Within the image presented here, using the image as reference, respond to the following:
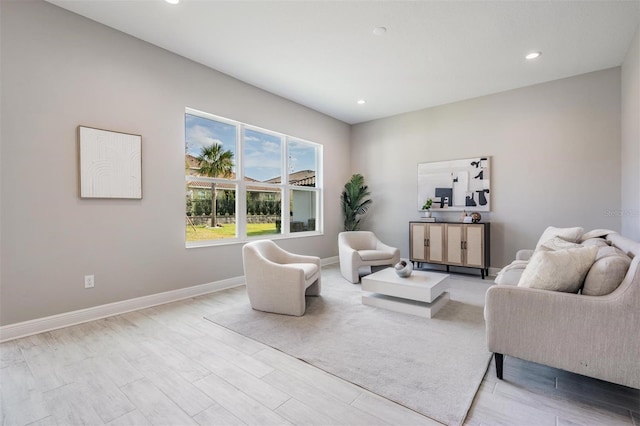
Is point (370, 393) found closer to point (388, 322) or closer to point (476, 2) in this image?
point (388, 322)

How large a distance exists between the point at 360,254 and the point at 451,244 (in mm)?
1558

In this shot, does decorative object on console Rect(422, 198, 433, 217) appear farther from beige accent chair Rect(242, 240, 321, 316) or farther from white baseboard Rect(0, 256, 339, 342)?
white baseboard Rect(0, 256, 339, 342)

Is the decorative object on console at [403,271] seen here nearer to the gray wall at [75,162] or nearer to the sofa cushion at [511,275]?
the sofa cushion at [511,275]

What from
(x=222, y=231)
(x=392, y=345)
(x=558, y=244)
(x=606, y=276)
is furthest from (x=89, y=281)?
(x=558, y=244)

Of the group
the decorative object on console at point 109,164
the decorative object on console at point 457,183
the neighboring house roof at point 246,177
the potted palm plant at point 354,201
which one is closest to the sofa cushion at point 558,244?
the decorative object on console at point 457,183

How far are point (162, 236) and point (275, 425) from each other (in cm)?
269

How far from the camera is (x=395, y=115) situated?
589cm

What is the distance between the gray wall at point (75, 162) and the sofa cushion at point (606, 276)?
379 centimetres

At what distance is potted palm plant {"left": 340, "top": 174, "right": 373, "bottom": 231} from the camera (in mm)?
6102

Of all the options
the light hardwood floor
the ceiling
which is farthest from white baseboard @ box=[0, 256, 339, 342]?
the ceiling

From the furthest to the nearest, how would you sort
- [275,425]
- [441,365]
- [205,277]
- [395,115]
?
1. [395,115]
2. [205,277]
3. [441,365]
4. [275,425]

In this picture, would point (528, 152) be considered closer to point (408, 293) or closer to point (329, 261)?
point (408, 293)

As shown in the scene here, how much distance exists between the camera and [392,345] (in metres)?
2.35

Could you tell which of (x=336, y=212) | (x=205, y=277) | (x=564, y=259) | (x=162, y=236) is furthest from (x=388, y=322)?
(x=336, y=212)
